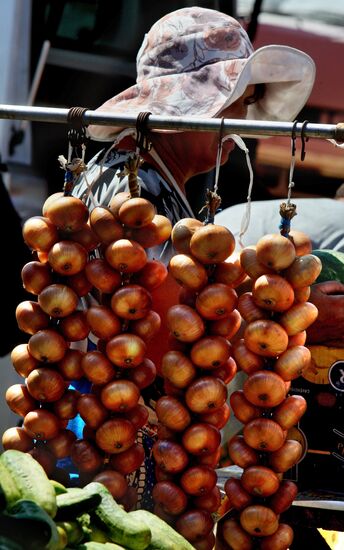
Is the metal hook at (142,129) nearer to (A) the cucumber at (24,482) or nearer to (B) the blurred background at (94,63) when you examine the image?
(A) the cucumber at (24,482)

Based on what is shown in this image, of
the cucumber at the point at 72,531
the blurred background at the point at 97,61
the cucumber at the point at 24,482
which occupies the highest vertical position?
the blurred background at the point at 97,61

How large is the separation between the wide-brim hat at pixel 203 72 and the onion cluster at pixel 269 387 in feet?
1.83


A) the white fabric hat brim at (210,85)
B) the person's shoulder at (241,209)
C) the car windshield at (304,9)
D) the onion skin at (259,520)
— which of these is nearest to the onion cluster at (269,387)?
the onion skin at (259,520)

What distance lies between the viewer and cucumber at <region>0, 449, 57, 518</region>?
5.12 feet

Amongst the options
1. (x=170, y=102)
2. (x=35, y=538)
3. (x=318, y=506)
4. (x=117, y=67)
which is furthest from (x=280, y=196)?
(x=35, y=538)

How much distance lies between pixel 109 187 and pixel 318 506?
0.96 meters

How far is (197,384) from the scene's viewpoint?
179cm

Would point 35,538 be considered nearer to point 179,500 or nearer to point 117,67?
point 179,500

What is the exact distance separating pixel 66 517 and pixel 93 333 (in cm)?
41

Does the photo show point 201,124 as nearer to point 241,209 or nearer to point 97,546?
point 97,546

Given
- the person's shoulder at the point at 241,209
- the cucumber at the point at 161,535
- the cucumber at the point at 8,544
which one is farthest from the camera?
the person's shoulder at the point at 241,209

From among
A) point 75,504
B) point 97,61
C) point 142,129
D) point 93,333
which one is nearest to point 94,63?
point 97,61

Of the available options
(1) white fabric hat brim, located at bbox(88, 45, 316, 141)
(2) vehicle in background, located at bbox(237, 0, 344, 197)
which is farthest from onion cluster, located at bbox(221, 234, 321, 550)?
(2) vehicle in background, located at bbox(237, 0, 344, 197)

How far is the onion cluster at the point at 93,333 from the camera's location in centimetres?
182
